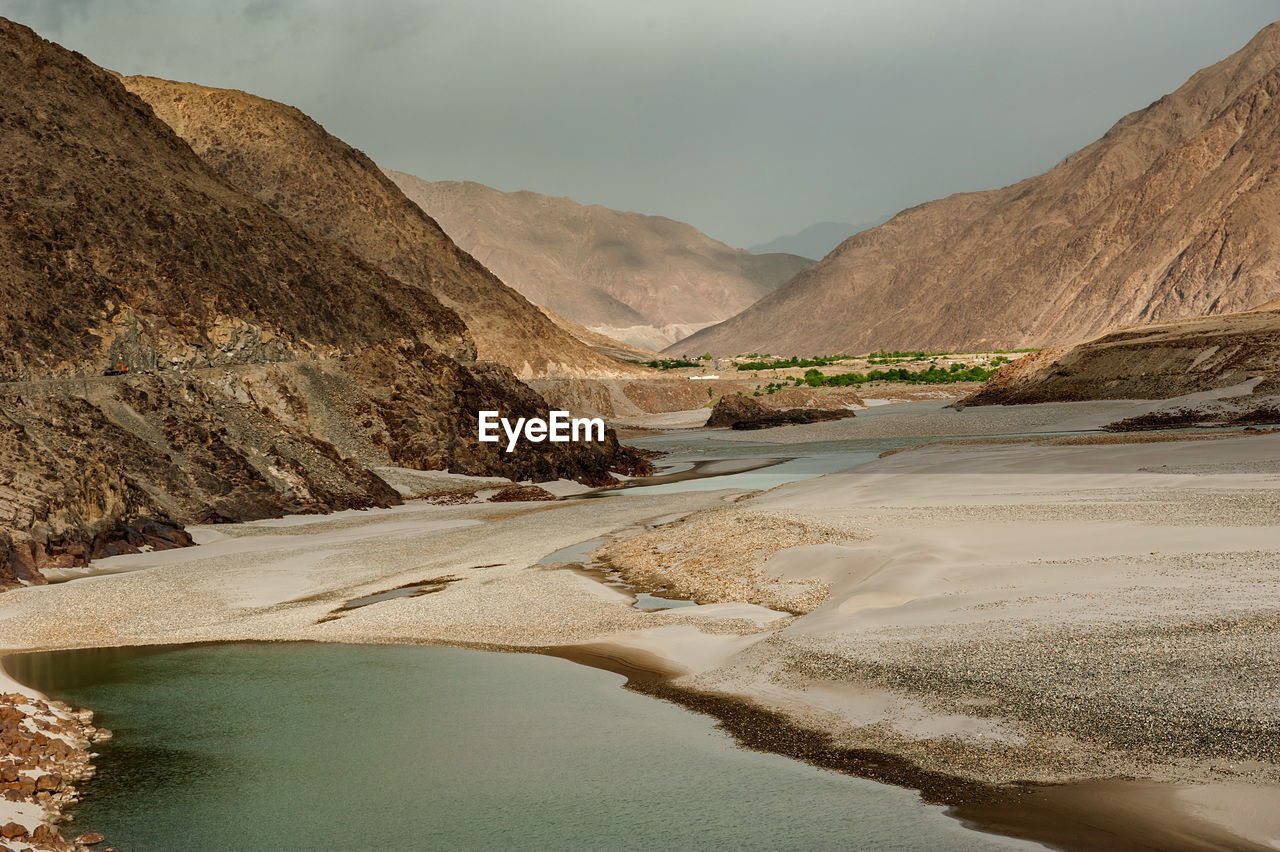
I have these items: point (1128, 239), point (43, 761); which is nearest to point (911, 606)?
point (43, 761)

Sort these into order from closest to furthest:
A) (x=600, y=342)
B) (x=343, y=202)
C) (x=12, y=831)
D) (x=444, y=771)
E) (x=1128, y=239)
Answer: (x=12, y=831) → (x=444, y=771) → (x=343, y=202) → (x=600, y=342) → (x=1128, y=239)

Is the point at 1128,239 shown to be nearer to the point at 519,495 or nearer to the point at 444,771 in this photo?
the point at 519,495

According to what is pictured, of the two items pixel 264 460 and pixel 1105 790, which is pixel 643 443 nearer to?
pixel 264 460

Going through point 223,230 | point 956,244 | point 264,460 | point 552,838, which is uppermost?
point 956,244

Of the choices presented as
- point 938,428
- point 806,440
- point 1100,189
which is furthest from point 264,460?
point 1100,189

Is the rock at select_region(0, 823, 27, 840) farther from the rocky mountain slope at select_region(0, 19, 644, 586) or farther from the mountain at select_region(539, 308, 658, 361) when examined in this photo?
the mountain at select_region(539, 308, 658, 361)

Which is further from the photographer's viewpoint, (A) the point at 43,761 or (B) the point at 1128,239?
(B) the point at 1128,239
